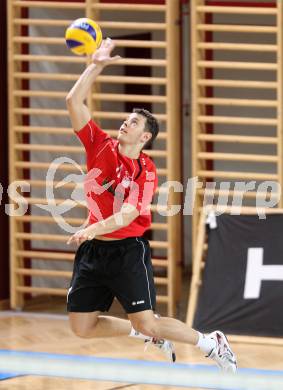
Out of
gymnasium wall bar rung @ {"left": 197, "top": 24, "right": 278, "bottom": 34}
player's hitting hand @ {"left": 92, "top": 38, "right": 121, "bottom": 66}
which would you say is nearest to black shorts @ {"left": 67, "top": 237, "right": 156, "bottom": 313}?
player's hitting hand @ {"left": 92, "top": 38, "right": 121, "bottom": 66}

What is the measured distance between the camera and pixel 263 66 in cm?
873

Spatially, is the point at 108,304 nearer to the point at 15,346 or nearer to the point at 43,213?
the point at 15,346

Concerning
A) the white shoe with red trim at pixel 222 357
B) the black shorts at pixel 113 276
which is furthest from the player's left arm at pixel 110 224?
the white shoe with red trim at pixel 222 357

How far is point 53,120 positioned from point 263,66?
2.76 m

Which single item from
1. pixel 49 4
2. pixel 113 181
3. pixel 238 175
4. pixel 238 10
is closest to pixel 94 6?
pixel 49 4

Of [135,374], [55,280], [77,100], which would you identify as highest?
[77,100]

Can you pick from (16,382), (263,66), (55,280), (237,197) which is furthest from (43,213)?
(16,382)

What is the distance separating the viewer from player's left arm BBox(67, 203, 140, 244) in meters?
5.78

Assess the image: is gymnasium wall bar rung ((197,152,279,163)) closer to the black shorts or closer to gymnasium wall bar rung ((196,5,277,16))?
gymnasium wall bar rung ((196,5,277,16))

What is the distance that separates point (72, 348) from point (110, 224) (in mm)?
2372

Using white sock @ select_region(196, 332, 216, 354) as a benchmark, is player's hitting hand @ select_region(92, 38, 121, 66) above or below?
above

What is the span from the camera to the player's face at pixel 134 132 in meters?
6.29

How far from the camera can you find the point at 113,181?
628 centimetres

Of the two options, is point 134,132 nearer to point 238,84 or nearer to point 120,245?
point 120,245
